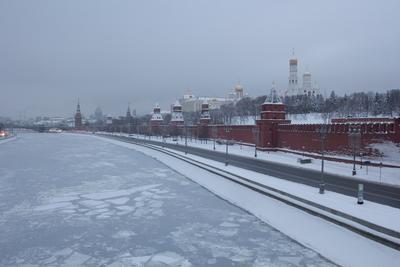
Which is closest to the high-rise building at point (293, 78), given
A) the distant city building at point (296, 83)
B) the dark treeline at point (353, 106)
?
the distant city building at point (296, 83)

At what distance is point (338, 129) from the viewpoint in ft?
103

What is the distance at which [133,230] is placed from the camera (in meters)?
12.5

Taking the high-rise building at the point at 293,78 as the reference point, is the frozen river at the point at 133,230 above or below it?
below

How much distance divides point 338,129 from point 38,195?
79.6 ft

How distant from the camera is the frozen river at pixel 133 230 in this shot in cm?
994

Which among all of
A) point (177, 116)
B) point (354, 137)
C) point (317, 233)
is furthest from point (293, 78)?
point (317, 233)

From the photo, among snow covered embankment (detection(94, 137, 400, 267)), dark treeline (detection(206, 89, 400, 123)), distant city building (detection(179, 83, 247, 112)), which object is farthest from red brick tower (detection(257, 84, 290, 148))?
distant city building (detection(179, 83, 247, 112))

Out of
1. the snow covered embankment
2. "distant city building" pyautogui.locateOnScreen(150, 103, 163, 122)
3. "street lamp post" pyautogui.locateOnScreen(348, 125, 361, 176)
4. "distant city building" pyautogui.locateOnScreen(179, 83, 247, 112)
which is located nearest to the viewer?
the snow covered embankment

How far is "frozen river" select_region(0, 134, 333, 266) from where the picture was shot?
9.94 m

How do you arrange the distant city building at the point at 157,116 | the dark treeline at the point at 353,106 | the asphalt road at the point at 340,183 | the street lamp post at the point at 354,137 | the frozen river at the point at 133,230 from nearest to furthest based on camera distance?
the frozen river at the point at 133,230 < the asphalt road at the point at 340,183 < the street lamp post at the point at 354,137 < the dark treeline at the point at 353,106 < the distant city building at the point at 157,116

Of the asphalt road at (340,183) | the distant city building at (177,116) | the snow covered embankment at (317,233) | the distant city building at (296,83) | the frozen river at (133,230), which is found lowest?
the frozen river at (133,230)

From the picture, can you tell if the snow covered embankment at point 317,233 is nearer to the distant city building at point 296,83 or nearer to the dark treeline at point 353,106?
the dark treeline at point 353,106

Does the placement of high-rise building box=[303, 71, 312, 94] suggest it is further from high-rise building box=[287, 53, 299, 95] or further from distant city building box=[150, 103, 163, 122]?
distant city building box=[150, 103, 163, 122]

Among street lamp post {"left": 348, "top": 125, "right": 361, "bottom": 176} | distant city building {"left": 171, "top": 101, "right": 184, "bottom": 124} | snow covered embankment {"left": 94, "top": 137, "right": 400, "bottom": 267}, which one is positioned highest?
distant city building {"left": 171, "top": 101, "right": 184, "bottom": 124}
